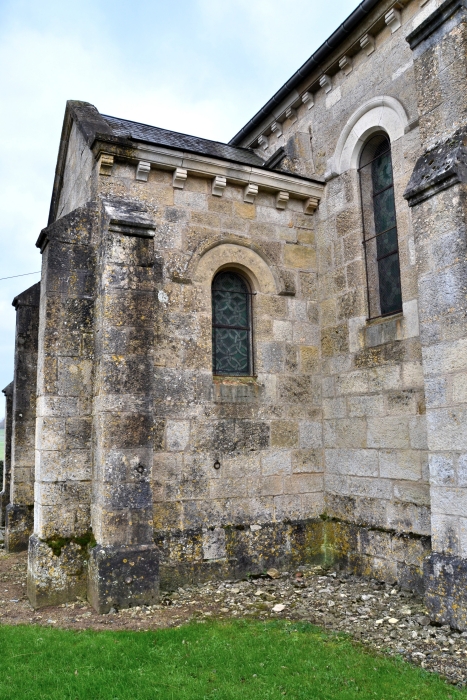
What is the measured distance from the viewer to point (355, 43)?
7.42 m

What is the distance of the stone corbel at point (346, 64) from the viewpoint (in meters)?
7.63

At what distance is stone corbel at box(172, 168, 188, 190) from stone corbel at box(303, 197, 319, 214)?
1902mm

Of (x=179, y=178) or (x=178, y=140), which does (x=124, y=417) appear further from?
(x=178, y=140)

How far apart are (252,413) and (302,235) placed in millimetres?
2673

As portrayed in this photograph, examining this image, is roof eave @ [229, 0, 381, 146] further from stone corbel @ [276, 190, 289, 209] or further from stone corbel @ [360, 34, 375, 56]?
stone corbel @ [276, 190, 289, 209]

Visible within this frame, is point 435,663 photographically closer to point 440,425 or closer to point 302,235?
point 440,425

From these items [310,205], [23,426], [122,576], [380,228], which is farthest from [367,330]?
[23,426]

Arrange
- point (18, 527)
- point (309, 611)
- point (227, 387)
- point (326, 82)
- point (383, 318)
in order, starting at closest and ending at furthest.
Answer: point (309, 611) → point (383, 318) → point (227, 387) → point (326, 82) → point (18, 527)

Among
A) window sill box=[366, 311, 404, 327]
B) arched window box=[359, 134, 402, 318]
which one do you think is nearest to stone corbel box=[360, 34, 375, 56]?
arched window box=[359, 134, 402, 318]

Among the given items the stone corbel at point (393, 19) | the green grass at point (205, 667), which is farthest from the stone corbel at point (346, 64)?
the green grass at point (205, 667)

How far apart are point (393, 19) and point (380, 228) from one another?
99.8 inches

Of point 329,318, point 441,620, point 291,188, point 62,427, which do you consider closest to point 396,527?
point 441,620

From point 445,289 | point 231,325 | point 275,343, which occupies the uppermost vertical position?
point 231,325

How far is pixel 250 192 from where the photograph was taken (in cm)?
736
